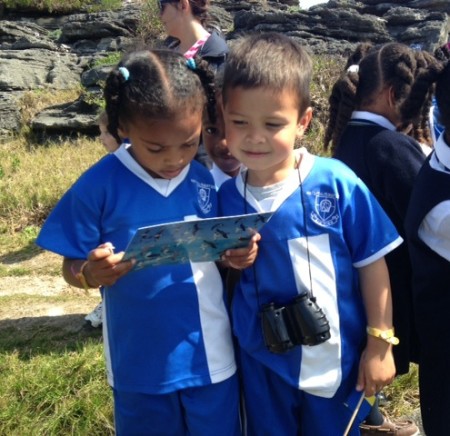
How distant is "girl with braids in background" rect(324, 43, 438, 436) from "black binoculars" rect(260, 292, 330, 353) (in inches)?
26.1

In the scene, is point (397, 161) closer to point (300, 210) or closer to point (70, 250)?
point (300, 210)

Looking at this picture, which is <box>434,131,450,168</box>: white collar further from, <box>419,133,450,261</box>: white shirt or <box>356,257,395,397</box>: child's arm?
<box>356,257,395,397</box>: child's arm

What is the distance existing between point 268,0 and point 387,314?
20.3 metres

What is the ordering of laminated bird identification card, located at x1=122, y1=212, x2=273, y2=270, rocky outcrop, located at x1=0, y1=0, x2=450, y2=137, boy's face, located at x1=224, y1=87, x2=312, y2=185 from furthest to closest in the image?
rocky outcrop, located at x1=0, y1=0, x2=450, y2=137, boy's face, located at x1=224, y1=87, x2=312, y2=185, laminated bird identification card, located at x1=122, y1=212, x2=273, y2=270

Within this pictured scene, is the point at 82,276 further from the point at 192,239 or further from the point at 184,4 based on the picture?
the point at 184,4

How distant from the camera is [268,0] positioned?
66.5 feet

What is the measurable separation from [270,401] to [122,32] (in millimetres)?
14458

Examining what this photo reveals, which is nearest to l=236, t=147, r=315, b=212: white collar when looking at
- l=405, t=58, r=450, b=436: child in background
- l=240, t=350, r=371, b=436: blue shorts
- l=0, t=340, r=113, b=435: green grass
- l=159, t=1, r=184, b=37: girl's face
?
l=405, t=58, r=450, b=436: child in background

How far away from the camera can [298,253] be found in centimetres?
155

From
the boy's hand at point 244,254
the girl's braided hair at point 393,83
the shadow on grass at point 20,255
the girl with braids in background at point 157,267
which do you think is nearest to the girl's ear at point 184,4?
the girl's braided hair at point 393,83

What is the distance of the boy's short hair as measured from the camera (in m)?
1.49

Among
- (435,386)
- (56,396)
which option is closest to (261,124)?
(435,386)

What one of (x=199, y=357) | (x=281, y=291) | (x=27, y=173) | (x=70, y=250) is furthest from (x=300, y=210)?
(x=27, y=173)

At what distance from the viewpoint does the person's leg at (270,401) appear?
5.44ft
